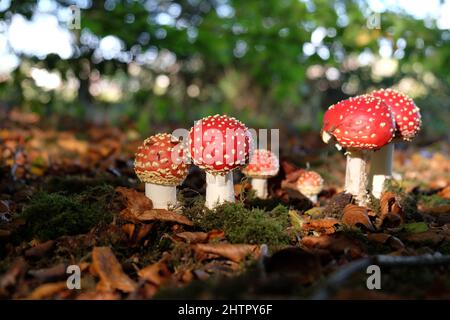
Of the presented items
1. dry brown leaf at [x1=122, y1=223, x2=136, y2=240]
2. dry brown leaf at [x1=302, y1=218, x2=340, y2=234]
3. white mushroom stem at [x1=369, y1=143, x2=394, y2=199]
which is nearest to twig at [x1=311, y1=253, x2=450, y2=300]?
dry brown leaf at [x1=302, y1=218, x2=340, y2=234]

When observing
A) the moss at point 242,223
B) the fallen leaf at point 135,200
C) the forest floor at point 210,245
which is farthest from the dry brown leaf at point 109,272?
the moss at point 242,223

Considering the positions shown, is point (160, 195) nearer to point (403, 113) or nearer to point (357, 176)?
point (357, 176)

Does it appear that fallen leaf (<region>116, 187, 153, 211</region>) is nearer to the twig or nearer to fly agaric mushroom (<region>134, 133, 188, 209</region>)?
fly agaric mushroom (<region>134, 133, 188, 209</region>)

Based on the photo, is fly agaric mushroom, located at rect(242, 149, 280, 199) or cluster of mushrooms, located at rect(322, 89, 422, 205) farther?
fly agaric mushroom, located at rect(242, 149, 280, 199)

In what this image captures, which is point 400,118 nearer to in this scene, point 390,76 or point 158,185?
point 158,185

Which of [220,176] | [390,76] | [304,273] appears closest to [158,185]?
[220,176]

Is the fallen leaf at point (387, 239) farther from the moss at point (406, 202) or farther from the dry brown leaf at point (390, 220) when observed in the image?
the moss at point (406, 202)
